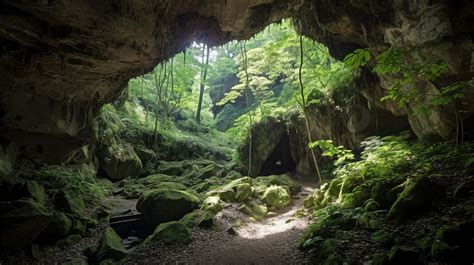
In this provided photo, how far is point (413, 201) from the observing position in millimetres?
5320

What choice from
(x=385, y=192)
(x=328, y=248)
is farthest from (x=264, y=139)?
(x=328, y=248)

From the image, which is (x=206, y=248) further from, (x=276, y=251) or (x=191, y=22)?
(x=191, y=22)

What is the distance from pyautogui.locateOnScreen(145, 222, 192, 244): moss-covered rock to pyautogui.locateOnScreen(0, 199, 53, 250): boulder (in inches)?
107

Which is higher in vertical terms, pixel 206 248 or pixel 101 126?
pixel 101 126

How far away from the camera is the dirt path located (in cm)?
649

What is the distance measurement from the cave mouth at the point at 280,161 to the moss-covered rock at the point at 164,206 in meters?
9.62

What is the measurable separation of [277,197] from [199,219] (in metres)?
4.18

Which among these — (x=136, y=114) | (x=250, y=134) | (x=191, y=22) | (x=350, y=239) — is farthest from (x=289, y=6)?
(x=136, y=114)

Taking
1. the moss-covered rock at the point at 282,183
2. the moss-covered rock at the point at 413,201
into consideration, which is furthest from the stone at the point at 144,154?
the moss-covered rock at the point at 413,201

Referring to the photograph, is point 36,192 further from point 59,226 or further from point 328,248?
point 328,248

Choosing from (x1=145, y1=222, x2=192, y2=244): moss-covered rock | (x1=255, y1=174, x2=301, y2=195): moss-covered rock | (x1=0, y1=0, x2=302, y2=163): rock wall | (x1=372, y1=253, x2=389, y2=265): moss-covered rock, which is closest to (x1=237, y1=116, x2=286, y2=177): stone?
(x1=255, y1=174, x2=301, y2=195): moss-covered rock

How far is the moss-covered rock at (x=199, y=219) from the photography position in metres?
8.76

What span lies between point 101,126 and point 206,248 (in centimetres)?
1014

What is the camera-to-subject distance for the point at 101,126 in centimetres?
1441
